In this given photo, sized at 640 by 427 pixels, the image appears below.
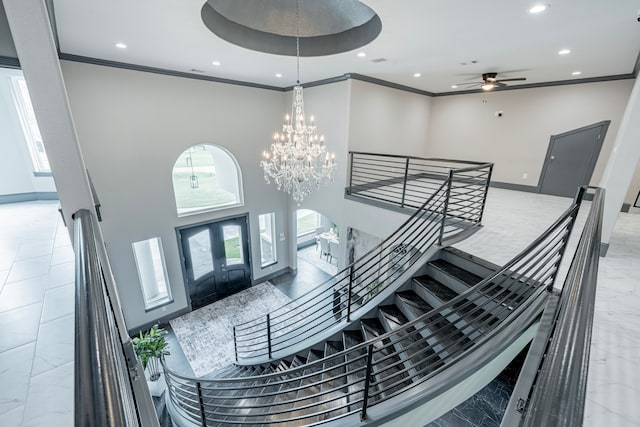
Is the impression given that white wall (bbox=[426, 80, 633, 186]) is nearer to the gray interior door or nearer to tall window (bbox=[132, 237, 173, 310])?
the gray interior door

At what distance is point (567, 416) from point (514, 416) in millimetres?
889

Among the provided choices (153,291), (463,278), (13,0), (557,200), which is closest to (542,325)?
(463,278)

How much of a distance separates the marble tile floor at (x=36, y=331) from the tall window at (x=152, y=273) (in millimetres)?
3493

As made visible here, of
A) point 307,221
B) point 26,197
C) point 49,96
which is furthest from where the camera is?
point 307,221

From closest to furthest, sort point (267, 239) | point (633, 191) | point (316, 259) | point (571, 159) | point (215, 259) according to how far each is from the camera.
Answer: point (633, 191) → point (571, 159) → point (215, 259) → point (267, 239) → point (316, 259)

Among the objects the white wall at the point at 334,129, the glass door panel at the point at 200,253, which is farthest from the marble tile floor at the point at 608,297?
the glass door panel at the point at 200,253

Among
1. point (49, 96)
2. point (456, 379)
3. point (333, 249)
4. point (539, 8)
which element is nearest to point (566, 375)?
point (456, 379)

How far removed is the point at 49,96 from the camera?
140 centimetres

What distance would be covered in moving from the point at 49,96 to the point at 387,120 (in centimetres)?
639

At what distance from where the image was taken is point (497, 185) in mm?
7203

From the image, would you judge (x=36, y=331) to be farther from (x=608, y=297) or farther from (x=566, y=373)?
(x=608, y=297)

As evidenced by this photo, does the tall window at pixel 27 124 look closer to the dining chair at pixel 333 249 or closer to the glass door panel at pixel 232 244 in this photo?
the glass door panel at pixel 232 244

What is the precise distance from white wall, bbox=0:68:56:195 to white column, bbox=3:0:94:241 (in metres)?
3.52

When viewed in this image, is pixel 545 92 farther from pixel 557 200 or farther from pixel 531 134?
pixel 557 200
